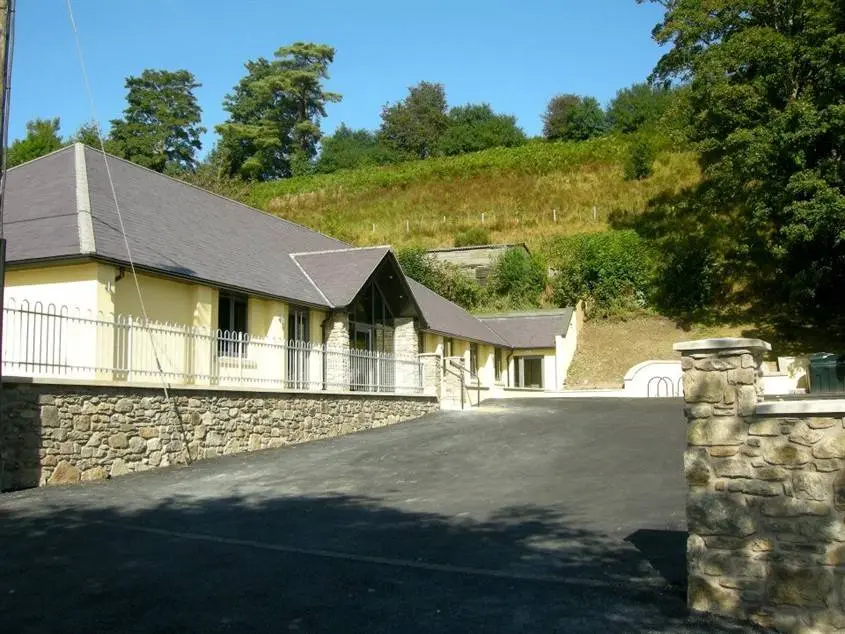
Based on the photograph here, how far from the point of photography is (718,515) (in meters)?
6.25

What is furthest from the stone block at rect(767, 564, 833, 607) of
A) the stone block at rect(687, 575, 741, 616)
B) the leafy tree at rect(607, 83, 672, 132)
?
the leafy tree at rect(607, 83, 672, 132)

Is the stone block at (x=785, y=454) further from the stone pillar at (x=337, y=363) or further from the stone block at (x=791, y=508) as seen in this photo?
the stone pillar at (x=337, y=363)

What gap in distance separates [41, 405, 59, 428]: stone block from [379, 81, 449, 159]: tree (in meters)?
76.5

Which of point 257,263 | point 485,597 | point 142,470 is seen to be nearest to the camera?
point 485,597

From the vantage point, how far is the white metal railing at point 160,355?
1270 centimetres

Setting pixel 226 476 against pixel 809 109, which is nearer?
pixel 226 476

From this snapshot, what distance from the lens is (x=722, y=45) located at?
36344 millimetres

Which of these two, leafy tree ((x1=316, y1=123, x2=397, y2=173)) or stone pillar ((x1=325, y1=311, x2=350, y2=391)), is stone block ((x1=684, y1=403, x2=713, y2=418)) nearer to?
stone pillar ((x1=325, y1=311, x2=350, y2=391))

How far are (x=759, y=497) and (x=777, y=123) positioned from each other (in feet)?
94.1

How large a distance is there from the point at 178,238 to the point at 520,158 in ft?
172

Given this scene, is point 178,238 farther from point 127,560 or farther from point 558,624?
point 558,624

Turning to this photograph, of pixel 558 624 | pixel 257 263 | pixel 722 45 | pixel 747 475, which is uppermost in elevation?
pixel 722 45

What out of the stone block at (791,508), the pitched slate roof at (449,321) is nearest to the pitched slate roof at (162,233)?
the pitched slate roof at (449,321)

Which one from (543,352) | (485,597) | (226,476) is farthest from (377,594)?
(543,352)
